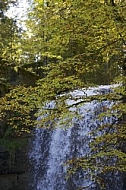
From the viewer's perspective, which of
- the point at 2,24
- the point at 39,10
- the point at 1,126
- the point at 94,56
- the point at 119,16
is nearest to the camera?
the point at 119,16

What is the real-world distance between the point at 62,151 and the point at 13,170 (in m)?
1.94

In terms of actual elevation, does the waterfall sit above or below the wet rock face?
above

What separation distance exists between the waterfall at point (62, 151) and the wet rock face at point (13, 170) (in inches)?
11.5

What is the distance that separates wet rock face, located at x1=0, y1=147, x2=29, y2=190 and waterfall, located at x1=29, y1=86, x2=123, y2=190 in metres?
0.29

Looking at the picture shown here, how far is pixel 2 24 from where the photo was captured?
16.4 metres

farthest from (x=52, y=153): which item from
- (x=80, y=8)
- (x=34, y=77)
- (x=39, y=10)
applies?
(x=80, y=8)

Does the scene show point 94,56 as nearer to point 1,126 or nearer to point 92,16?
point 92,16

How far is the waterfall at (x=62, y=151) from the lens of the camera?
A: 9.28 metres

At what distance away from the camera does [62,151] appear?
32.3 feet

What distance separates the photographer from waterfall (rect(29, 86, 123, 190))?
30.5ft

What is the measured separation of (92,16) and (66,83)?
1085mm

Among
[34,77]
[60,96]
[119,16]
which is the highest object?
[119,16]

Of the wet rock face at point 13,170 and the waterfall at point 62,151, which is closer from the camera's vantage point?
the waterfall at point 62,151

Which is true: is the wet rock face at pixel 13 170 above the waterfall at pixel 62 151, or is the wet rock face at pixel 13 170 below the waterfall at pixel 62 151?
below
